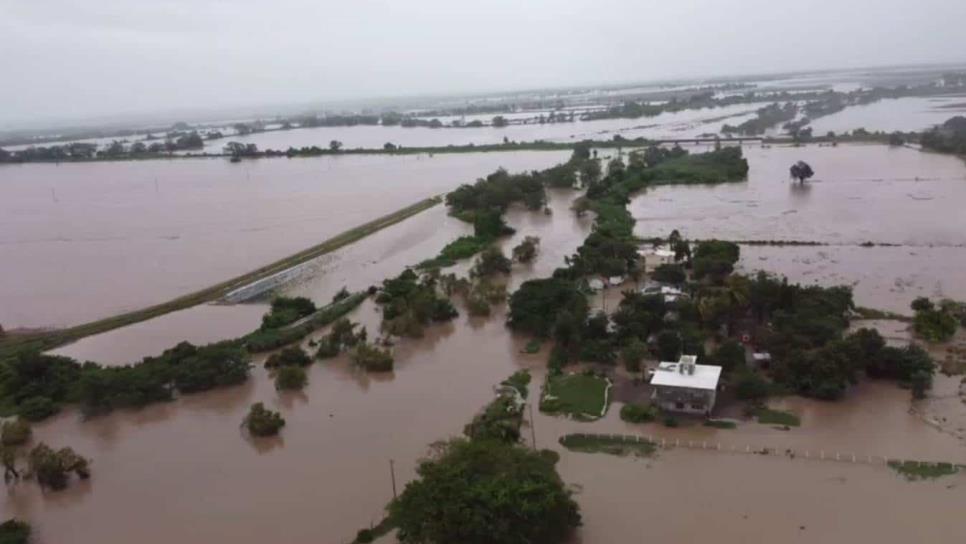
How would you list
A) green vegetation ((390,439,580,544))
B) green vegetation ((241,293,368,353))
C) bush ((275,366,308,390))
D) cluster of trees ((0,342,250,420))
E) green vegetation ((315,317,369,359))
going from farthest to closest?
green vegetation ((241,293,368,353)), green vegetation ((315,317,369,359)), bush ((275,366,308,390)), cluster of trees ((0,342,250,420)), green vegetation ((390,439,580,544))

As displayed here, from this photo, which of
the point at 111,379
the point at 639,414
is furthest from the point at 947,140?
the point at 111,379

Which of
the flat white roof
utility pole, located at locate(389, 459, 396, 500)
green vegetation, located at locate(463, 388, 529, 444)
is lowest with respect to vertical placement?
utility pole, located at locate(389, 459, 396, 500)

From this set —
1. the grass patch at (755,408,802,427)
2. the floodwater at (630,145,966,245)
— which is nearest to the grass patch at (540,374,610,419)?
the grass patch at (755,408,802,427)

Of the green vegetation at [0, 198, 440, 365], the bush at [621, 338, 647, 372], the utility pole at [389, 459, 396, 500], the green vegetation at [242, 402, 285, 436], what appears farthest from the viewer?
the green vegetation at [0, 198, 440, 365]

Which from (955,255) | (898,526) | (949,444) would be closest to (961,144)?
(955,255)

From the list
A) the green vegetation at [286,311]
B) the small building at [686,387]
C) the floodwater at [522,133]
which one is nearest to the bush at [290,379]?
the green vegetation at [286,311]

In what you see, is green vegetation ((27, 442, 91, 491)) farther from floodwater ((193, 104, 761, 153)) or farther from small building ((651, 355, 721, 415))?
floodwater ((193, 104, 761, 153))

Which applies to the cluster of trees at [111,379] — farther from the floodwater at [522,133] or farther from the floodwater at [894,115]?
the floodwater at [894,115]
